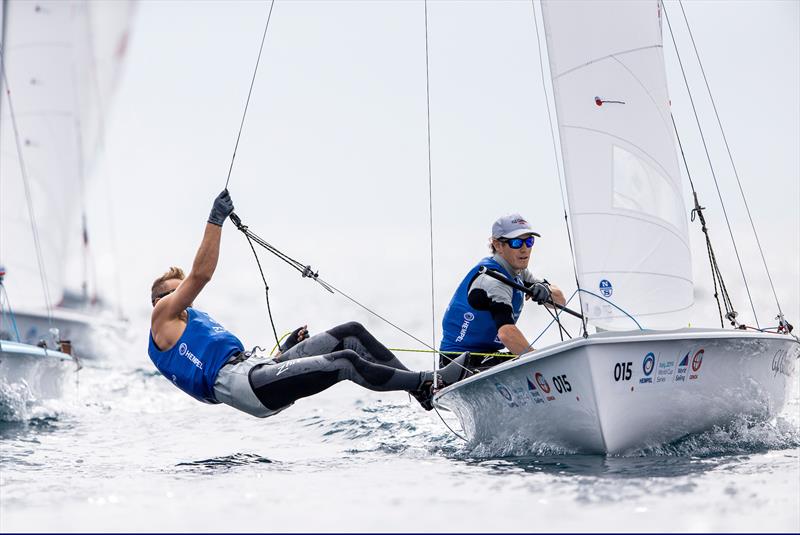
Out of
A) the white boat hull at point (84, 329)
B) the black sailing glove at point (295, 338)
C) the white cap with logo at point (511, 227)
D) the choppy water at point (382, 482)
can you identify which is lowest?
the choppy water at point (382, 482)

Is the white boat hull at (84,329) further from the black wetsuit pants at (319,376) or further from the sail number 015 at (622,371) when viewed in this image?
the sail number 015 at (622,371)

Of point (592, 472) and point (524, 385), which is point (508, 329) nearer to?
point (524, 385)

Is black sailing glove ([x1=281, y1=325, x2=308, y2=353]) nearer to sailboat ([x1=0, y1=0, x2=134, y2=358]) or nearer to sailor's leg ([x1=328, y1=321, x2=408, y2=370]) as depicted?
sailor's leg ([x1=328, y1=321, x2=408, y2=370])

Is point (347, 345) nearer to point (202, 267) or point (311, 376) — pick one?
point (311, 376)

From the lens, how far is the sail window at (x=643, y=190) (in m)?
5.91

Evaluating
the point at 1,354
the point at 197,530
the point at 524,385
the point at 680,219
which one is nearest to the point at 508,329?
the point at 524,385

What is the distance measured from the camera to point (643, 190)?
6.00 m

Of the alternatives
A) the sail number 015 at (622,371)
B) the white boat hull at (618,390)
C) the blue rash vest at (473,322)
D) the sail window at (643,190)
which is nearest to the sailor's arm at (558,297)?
the blue rash vest at (473,322)

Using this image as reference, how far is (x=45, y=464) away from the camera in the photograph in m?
6.20

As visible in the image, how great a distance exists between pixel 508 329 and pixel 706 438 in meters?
1.19

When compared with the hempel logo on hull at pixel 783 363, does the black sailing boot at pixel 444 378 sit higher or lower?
lower

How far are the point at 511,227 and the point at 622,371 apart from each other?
1.25 m

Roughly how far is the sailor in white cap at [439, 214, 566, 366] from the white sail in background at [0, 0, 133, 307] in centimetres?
963

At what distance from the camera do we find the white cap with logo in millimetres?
6078
